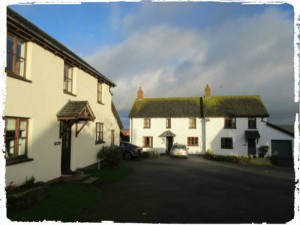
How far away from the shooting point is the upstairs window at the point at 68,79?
1207 centimetres

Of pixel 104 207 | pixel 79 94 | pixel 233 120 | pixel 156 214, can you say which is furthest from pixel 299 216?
pixel 233 120

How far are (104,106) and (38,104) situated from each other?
853cm

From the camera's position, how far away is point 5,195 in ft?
21.4

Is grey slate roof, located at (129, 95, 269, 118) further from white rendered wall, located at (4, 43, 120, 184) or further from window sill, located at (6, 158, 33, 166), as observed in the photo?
window sill, located at (6, 158, 33, 166)

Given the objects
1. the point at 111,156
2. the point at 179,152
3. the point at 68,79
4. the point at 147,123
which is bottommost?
the point at 179,152

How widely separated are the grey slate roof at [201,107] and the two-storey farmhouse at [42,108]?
68.1 ft

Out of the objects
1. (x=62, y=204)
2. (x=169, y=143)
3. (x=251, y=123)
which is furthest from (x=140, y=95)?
(x=62, y=204)

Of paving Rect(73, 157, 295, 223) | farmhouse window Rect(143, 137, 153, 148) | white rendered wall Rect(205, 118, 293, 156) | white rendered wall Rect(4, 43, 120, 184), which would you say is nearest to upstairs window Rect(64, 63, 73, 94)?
white rendered wall Rect(4, 43, 120, 184)

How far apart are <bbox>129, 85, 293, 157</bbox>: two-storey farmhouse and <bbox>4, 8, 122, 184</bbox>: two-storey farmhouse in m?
19.7

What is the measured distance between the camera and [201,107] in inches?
1345

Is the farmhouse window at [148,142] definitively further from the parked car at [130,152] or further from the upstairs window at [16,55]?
the upstairs window at [16,55]

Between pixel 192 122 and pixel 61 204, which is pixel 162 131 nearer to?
pixel 192 122

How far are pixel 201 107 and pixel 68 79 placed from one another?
989 inches

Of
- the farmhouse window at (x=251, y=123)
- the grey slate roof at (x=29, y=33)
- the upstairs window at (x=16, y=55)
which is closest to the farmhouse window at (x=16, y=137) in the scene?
the upstairs window at (x=16, y=55)
